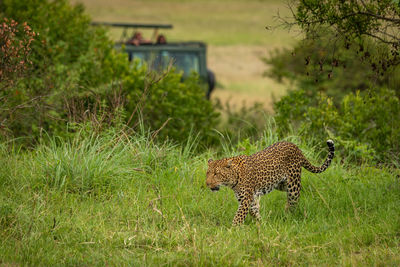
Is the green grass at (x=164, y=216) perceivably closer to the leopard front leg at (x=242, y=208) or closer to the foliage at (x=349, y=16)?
the leopard front leg at (x=242, y=208)

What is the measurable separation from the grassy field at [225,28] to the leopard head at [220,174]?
2814 centimetres

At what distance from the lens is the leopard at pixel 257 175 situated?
6664mm

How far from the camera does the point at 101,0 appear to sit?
75.6 m

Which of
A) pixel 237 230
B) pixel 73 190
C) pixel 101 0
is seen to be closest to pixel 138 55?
pixel 73 190

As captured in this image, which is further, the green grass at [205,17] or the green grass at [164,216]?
the green grass at [205,17]

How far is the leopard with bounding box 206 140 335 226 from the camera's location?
666 centimetres

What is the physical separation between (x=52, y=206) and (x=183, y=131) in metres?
5.25

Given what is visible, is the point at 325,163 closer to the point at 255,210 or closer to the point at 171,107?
the point at 255,210

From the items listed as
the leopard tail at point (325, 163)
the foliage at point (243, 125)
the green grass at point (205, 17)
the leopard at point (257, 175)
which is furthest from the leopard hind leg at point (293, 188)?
the green grass at point (205, 17)

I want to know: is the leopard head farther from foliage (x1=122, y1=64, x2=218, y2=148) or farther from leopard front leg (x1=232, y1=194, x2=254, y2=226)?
foliage (x1=122, y1=64, x2=218, y2=148)

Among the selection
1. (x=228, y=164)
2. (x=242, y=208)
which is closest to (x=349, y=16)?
(x=228, y=164)

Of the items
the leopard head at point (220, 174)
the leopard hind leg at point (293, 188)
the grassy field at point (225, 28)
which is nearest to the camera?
the leopard head at point (220, 174)

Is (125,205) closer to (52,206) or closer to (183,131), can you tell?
(52,206)

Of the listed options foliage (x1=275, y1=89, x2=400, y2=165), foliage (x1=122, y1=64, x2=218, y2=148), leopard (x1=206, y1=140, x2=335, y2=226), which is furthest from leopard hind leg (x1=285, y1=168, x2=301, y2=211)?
foliage (x1=122, y1=64, x2=218, y2=148)
